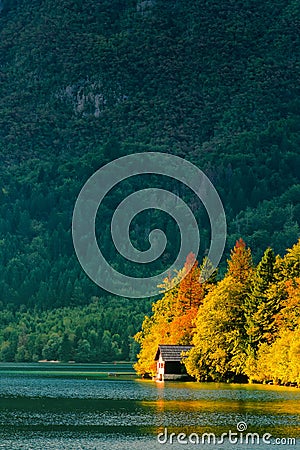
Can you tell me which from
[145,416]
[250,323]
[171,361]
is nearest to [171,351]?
[171,361]

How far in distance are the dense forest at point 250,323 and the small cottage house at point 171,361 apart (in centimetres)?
230

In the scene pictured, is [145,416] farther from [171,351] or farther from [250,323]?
[171,351]

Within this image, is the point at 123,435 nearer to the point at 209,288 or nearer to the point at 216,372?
the point at 216,372

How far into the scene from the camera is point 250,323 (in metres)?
111

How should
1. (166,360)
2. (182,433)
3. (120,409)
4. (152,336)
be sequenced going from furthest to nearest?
(152,336)
(166,360)
(120,409)
(182,433)

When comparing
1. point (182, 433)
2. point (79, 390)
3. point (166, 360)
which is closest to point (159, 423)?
point (182, 433)

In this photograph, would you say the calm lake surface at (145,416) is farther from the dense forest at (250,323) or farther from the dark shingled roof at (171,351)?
the dark shingled roof at (171,351)

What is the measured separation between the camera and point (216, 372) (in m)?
117

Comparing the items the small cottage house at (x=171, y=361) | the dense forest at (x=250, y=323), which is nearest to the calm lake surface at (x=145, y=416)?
the dense forest at (x=250, y=323)

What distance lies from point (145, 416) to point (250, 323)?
A: 34.2 m

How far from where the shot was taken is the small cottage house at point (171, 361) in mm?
120125

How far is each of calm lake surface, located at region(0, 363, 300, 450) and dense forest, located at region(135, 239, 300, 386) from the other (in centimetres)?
249

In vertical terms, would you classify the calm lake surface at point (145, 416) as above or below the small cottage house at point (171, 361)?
below

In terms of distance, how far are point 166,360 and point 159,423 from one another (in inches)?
1859
